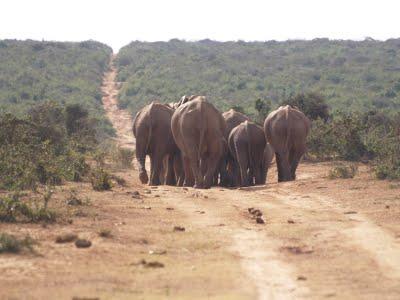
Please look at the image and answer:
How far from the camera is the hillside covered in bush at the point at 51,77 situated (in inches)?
1962

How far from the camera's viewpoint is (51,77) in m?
63.3

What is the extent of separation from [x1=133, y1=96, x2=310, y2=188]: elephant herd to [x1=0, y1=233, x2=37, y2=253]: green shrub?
9406 mm

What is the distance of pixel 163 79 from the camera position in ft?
209

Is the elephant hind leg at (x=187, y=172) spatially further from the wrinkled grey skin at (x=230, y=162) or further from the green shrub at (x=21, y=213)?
the green shrub at (x=21, y=213)

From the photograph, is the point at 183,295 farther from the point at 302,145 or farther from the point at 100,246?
the point at 302,145

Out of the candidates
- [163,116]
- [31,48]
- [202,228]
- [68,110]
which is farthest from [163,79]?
[202,228]

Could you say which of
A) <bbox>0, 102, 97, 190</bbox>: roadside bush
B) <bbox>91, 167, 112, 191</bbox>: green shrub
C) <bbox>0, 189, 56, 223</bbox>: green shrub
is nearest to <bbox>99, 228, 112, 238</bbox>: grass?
<bbox>0, 189, 56, 223</bbox>: green shrub

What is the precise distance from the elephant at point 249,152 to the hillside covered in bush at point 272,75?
83.7ft

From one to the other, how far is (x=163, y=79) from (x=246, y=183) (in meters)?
46.1

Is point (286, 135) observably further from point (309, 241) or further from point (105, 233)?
point (105, 233)

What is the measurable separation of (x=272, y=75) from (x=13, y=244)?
57924mm

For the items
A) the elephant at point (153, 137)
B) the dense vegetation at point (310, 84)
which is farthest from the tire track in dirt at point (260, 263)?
the dense vegetation at point (310, 84)

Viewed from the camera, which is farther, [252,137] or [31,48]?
[31,48]

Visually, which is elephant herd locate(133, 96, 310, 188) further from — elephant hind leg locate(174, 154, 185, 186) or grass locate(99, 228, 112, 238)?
grass locate(99, 228, 112, 238)
